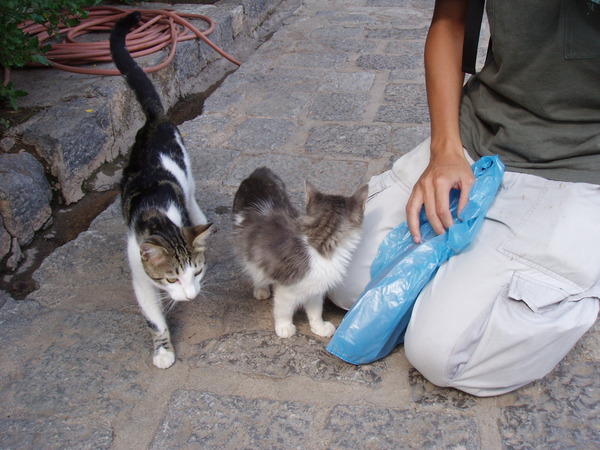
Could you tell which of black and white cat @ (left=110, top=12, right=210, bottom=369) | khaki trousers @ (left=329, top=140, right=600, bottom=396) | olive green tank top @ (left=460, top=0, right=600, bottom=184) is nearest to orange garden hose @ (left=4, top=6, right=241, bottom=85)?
black and white cat @ (left=110, top=12, right=210, bottom=369)

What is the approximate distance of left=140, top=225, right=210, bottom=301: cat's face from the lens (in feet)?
6.80

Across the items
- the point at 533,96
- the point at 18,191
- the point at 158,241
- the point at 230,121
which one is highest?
the point at 533,96

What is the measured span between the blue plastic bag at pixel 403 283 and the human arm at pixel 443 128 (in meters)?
0.05

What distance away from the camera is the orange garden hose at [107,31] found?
12.6ft

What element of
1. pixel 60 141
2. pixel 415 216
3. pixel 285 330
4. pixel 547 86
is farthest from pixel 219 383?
pixel 60 141

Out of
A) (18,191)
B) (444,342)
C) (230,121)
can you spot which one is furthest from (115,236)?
(444,342)

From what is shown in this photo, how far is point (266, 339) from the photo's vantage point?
7.66 ft

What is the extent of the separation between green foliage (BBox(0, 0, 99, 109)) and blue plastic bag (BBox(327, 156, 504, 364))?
2158mm

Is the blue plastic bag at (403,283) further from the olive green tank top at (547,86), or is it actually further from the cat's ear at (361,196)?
the cat's ear at (361,196)

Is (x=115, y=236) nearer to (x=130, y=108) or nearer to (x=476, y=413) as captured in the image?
(x=130, y=108)

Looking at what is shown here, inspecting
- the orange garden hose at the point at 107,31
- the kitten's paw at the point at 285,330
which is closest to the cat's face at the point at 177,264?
the kitten's paw at the point at 285,330

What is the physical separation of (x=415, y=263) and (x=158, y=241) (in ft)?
2.94

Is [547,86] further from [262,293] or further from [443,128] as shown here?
[262,293]

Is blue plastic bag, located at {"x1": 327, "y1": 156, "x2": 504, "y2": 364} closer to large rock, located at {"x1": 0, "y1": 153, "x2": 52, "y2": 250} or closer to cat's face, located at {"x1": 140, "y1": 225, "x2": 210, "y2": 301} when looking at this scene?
cat's face, located at {"x1": 140, "y1": 225, "x2": 210, "y2": 301}
